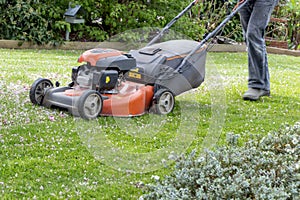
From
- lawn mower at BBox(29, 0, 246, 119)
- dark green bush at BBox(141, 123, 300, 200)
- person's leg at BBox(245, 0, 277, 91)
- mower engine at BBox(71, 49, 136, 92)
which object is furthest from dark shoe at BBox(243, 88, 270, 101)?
dark green bush at BBox(141, 123, 300, 200)

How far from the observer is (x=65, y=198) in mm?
2756

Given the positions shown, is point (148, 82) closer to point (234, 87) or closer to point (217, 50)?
point (234, 87)

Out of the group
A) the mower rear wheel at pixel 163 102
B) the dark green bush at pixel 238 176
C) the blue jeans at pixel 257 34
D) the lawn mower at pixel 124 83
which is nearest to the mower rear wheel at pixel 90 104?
the lawn mower at pixel 124 83

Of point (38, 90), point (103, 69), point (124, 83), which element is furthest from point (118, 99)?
point (38, 90)

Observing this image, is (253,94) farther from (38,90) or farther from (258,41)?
(38,90)

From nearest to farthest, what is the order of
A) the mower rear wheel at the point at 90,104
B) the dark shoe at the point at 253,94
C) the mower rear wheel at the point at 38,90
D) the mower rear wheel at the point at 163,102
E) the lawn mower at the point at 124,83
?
the mower rear wheel at the point at 90,104
the lawn mower at the point at 124,83
the mower rear wheel at the point at 163,102
the mower rear wheel at the point at 38,90
the dark shoe at the point at 253,94

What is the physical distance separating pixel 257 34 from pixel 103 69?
77.6 inches

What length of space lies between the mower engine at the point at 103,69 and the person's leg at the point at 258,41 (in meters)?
1.63

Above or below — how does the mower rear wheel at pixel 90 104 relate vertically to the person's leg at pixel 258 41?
below

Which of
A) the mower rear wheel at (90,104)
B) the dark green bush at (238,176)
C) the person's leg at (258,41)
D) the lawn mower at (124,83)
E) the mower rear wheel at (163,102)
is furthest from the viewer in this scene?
the person's leg at (258,41)

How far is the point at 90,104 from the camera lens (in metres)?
4.09

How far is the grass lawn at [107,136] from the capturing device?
9.77ft

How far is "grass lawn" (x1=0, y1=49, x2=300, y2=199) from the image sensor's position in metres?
2.98

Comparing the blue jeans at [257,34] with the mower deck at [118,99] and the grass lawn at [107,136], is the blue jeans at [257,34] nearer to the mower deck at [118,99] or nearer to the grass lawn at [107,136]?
the grass lawn at [107,136]
